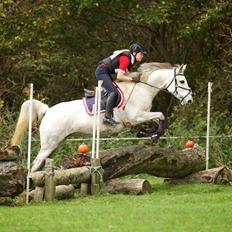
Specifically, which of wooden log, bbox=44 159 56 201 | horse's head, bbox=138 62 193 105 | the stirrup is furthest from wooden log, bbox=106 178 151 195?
horse's head, bbox=138 62 193 105

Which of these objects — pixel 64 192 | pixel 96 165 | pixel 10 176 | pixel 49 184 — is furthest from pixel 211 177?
pixel 10 176

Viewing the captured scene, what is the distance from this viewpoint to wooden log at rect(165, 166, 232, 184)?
17.6 m

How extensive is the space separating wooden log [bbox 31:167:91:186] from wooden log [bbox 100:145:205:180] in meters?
0.74

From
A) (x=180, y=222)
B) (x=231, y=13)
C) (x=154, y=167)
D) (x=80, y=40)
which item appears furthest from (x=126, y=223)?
(x=80, y=40)

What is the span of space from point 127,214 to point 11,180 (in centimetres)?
209

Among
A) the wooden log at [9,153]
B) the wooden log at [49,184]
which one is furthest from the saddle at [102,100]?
the wooden log at [9,153]

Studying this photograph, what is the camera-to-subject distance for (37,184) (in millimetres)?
14562

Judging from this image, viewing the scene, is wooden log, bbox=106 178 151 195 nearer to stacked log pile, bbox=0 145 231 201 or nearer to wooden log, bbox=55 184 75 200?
stacked log pile, bbox=0 145 231 201

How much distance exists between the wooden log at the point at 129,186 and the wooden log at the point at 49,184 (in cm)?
184

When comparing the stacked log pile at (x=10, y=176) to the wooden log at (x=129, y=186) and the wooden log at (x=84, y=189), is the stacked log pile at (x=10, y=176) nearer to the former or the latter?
the wooden log at (x=84, y=189)

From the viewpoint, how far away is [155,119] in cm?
1745

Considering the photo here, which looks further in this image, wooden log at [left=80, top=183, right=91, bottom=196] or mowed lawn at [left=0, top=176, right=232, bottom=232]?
wooden log at [left=80, top=183, right=91, bottom=196]

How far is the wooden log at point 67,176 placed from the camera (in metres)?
14.6

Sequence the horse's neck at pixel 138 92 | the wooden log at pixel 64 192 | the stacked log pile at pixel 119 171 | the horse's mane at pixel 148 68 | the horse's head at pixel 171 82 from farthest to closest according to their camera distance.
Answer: the horse's mane at pixel 148 68 → the horse's head at pixel 171 82 → the horse's neck at pixel 138 92 → the wooden log at pixel 64 192 → the stacked log pile at pixel 119 171
